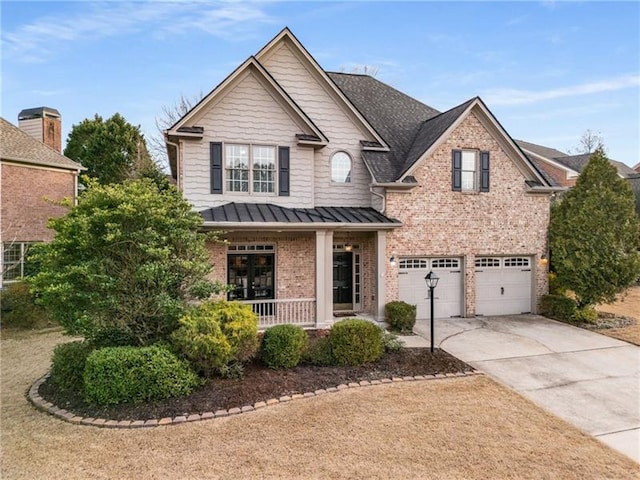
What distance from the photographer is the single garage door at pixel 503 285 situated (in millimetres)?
14414

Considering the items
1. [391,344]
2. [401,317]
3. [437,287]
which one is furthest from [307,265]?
[437,287]

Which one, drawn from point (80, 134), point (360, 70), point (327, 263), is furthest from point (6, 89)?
point (360, 70)

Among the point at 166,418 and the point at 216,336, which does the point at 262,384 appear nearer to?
the point at 216,336

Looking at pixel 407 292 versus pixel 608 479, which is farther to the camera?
pixel 407 292

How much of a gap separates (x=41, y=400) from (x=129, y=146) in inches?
1012

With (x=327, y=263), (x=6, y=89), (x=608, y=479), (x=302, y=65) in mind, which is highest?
(x=302, y=65)

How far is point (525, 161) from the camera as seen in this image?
14.3 meters

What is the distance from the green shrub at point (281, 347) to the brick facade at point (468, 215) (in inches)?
211

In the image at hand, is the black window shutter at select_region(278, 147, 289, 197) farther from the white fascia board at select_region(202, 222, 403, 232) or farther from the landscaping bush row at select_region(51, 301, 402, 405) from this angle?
the landscaping bush row at select_region(51, 301, 402, 405)

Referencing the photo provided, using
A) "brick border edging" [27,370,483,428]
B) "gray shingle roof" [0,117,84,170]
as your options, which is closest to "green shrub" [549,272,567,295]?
"brick border edging" [27,370,483,428]

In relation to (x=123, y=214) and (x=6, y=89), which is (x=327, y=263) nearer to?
(x=123, y=214)

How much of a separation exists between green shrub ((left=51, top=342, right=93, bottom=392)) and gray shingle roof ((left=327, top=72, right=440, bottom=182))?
9.95 m

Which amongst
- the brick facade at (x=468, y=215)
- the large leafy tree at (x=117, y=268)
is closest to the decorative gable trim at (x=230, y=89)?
the brick facade at (x=468, y=215)

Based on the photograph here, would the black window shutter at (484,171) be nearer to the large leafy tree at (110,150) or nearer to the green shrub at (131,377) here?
the green shrub at (131,377)
